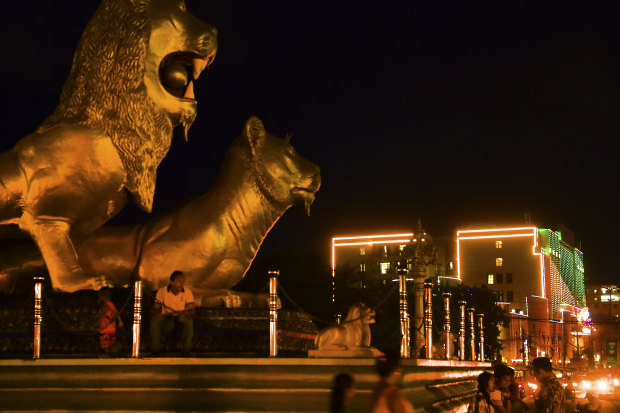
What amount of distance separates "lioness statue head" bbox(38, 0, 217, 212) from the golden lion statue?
1.92ft

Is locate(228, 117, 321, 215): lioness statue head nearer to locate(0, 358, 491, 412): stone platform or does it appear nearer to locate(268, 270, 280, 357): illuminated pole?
locate(268, 270, 280, 357): illuminated pole

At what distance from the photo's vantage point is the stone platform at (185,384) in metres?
7.58

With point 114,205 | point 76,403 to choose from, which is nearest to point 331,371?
point 76,403

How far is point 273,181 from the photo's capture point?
414 inches

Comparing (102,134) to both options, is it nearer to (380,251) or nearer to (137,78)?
(137,78)

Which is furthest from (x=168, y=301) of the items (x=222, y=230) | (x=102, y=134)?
(x=102, y=134)

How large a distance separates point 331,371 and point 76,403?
8.37ft

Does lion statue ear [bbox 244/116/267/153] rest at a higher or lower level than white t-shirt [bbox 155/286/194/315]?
higher

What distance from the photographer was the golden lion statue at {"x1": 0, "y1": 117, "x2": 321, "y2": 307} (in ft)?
32.1

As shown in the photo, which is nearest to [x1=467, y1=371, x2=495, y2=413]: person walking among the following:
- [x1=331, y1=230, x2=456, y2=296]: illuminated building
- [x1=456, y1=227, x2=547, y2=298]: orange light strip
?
[x1=331, y1=230, x2=456, y2=296]: illuminated building

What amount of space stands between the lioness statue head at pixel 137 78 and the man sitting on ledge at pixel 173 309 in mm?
1830

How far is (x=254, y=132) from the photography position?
10.4 metres

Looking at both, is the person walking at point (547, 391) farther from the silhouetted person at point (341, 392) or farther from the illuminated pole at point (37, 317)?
the illuminated pole at point (37, 317)

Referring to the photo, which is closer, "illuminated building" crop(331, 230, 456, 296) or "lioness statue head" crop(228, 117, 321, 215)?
"lioness statue head" crop(228, 117, 321, 215)
